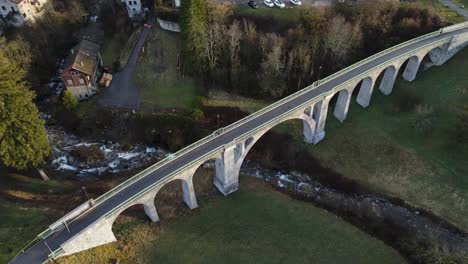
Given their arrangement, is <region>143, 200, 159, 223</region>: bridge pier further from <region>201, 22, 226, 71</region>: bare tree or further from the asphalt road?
<region>201, 22, 226, 71</region>: bare tree

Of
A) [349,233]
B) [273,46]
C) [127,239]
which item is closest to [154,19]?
[273,46]

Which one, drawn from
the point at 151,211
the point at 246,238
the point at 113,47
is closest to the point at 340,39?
the point at 246,238

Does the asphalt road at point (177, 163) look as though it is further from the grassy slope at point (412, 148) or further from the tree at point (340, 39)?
the grassy slope at point (412, 148)

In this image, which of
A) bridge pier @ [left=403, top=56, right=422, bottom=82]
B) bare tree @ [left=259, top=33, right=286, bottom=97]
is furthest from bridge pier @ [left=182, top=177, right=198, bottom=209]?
bridge pier @ [left=403, top=56, right=422, bottom=82]

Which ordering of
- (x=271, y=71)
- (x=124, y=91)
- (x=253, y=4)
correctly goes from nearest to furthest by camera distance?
(x=271, y=71), (x=124, y=91), (x=253, y=4)

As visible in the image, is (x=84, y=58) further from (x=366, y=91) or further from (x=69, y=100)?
(x=366, y=91)
